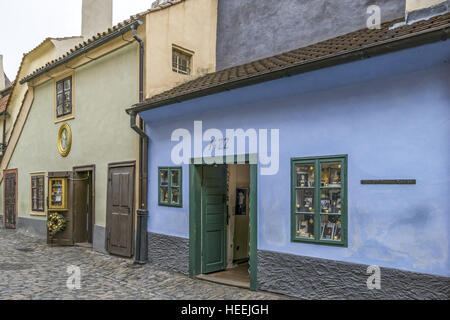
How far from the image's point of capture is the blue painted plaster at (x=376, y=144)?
4938 millimetres

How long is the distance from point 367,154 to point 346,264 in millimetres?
1595

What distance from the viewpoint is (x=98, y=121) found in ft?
36.2

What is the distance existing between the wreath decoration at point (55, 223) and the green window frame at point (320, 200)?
8.47m

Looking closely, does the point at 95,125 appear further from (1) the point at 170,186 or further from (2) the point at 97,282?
(2) the point at 97,282

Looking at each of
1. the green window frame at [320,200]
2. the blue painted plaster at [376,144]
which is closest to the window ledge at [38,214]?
the blue painted plaster at [376,144]

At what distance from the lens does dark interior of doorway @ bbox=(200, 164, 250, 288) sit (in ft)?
28.8

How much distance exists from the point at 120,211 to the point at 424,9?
7.80 meters

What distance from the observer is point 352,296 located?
5.61m

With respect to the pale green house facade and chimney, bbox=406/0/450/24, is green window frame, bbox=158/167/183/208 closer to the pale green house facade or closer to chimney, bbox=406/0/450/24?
the pale green house facade

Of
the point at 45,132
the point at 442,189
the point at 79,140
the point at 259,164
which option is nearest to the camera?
the point at 442,189

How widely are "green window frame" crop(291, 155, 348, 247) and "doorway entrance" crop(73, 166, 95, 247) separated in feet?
25.5

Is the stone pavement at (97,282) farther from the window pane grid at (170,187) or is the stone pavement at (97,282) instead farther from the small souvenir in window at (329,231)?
the window pane grid at (170,187)
